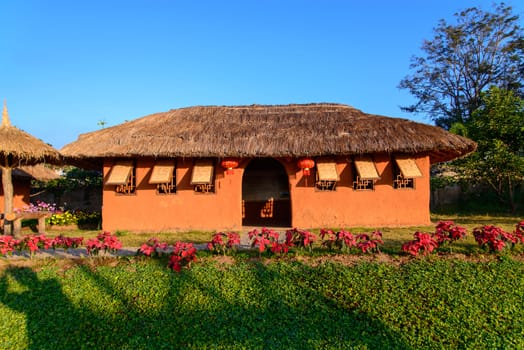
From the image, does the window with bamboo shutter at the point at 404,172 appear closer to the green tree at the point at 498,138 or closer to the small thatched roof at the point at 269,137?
the small thatched roof at the point at 269,137

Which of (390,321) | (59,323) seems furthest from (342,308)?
(59,323)

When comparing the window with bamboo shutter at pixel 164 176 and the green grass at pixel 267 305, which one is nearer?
→ the green grass at pixel 267 305

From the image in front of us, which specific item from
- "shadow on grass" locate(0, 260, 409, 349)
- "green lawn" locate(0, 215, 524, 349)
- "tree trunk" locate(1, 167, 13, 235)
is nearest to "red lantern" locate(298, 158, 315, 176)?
"green lawn" locate(0, 215, 524, 349)

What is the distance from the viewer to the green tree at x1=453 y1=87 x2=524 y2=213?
10896 millimetres

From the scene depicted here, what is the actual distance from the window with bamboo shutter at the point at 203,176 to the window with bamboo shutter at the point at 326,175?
3.08m

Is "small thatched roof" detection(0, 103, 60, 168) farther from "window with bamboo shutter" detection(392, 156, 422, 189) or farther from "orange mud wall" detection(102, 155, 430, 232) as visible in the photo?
"window with bamboo shutter" detection(392, 156, 422, 189)

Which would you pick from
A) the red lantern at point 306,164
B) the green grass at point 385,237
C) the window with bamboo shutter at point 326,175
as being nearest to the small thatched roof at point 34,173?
the green grass at point 385,237

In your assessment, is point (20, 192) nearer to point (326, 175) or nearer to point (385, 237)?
point (326, 175)

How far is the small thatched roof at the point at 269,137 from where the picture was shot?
9.08 m

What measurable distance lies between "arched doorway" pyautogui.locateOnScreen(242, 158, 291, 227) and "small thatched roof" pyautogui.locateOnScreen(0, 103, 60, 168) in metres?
6.09

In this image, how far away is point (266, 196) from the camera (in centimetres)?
1189

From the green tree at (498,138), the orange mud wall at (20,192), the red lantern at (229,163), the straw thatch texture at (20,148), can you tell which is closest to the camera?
the straw thatch texture at (20,148)

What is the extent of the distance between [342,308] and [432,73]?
941 inches

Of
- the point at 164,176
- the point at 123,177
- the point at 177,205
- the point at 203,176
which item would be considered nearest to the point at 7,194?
the point at 123,177
